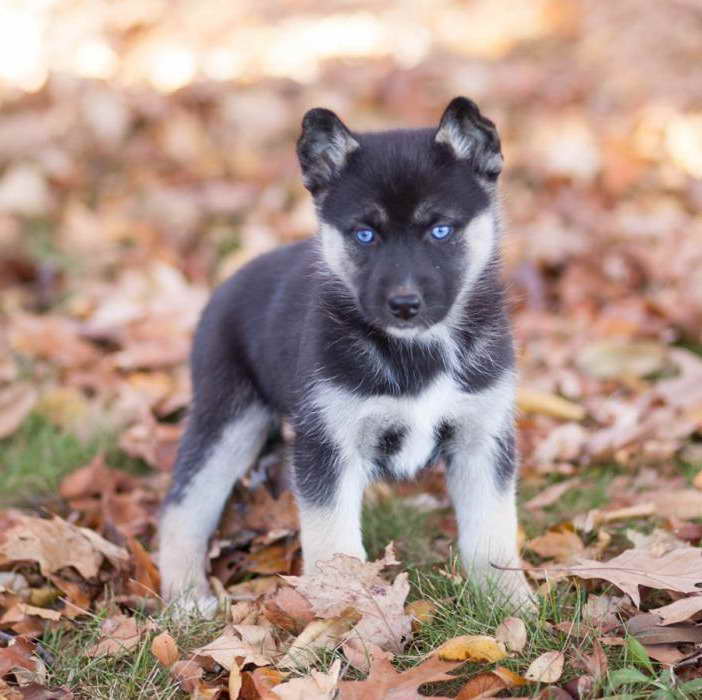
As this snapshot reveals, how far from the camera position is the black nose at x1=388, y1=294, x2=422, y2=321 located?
364cm

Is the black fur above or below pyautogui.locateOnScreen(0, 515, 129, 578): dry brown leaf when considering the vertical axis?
above

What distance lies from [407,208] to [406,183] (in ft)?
0.30

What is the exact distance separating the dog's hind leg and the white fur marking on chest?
0.86 m

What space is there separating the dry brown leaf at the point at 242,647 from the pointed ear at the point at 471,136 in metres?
1.94

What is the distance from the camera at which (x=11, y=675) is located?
3645 millimetres

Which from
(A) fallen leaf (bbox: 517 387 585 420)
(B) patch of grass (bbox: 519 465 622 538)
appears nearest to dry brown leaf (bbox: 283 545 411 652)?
(B) patch of grass (bbox: 519 465 622 538)

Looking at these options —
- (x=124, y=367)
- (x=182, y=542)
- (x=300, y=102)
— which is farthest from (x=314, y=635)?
(x=300, y=102)

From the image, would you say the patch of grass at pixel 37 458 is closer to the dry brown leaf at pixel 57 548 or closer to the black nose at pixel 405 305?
the dry brown leaf at pixel 57 548

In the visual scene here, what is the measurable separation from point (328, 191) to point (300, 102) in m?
5.43

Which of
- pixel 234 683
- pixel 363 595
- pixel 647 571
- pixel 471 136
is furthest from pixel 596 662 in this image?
pixel 471 136

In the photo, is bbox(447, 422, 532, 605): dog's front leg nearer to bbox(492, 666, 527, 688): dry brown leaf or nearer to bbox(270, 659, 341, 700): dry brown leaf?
bbox(492, 666, 527, 688): dry brown leaf

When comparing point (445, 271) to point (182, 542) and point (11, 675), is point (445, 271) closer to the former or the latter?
point (182, 542)

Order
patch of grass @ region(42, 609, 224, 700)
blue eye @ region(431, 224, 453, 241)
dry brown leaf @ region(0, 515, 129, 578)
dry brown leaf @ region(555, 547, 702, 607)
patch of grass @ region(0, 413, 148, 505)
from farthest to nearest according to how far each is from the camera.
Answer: patch of grass @ region(0, 413, 148, 505)
dry brown leaf @ region(0, 515, 129, 578)
blue eye @ region(431, 224, 453, 241)
dry brown leaf @ region(555, 547, 702, 607)
patch of grass @ region(42, 609, 224, 700)

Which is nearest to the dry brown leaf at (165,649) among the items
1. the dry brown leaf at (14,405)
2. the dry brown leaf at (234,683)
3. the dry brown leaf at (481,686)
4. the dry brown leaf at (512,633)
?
the dry brown leaf at (234,683)
